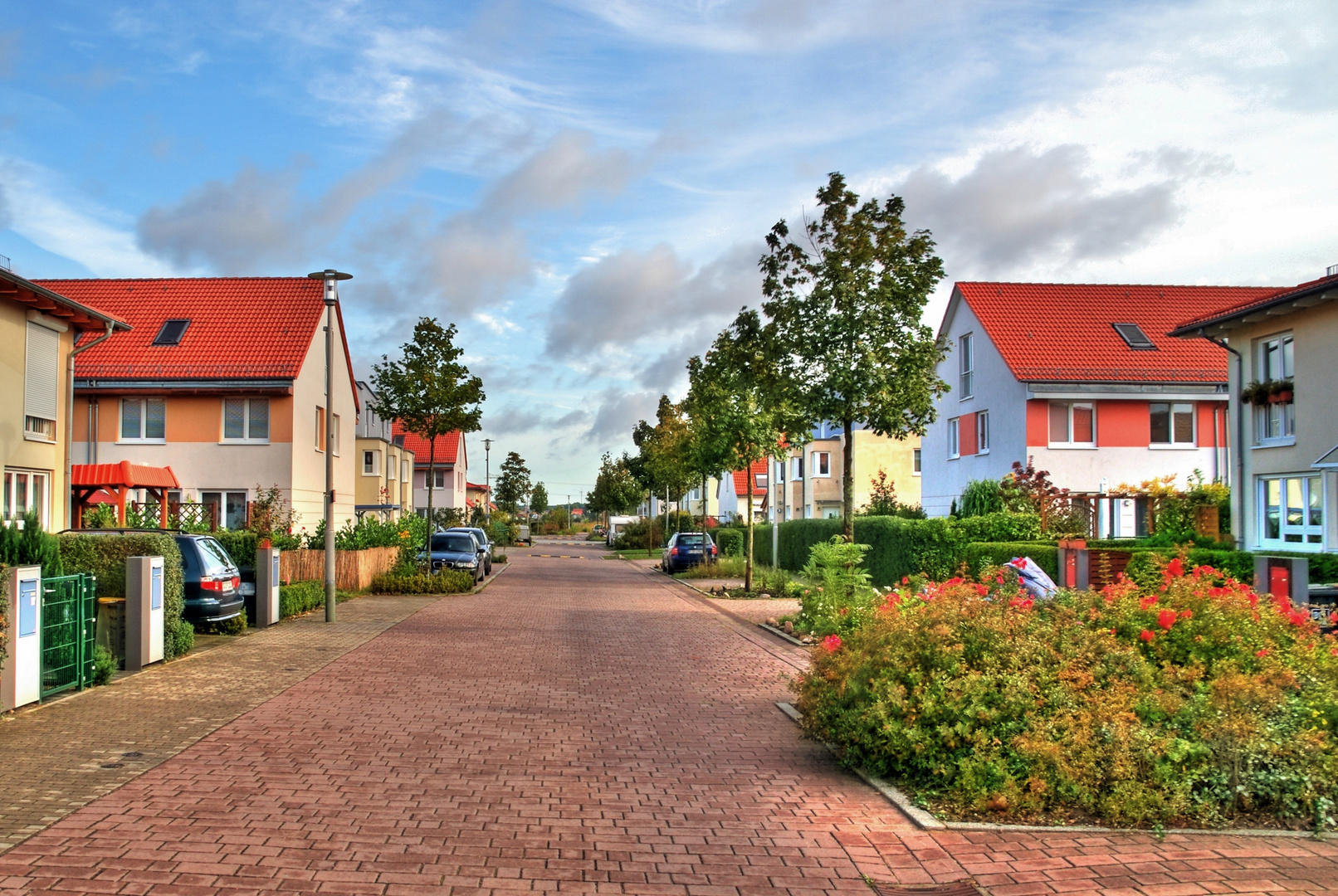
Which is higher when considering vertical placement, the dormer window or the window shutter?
the dormer window

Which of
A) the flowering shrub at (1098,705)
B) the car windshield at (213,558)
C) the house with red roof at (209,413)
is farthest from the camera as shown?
the house with red roof at (209,413)

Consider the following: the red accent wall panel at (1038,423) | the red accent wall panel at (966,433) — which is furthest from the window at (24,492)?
the red accent wall panel at (966,433)

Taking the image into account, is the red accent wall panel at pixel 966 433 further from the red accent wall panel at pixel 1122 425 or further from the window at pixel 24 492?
the window at pixel 24 492

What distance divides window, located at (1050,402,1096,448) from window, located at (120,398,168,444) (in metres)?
25.8

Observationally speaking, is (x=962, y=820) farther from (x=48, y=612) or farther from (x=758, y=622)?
(x=758, y=622)

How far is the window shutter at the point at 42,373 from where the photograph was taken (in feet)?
66.3

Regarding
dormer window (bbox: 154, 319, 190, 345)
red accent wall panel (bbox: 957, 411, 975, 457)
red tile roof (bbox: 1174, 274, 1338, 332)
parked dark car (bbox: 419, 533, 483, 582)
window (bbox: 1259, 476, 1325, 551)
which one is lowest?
parked dark car (bbox: 419, 533, 483, 582)

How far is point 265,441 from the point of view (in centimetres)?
3012

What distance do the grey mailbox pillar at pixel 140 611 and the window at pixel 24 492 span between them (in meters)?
8.61

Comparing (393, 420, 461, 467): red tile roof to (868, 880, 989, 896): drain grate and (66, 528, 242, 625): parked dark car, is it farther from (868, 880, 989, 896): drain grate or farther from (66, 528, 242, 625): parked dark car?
(868, 880, 989, 896): drain grate

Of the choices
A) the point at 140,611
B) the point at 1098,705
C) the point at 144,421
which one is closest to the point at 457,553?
the point at 144,421

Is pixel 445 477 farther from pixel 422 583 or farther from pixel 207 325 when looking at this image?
pixel 422 583

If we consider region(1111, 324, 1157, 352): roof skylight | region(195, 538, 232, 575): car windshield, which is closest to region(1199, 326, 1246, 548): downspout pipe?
region(1111, 324, 1157, 352): roof skylight

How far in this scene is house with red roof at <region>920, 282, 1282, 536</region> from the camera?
3256 cm
